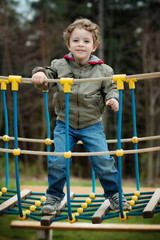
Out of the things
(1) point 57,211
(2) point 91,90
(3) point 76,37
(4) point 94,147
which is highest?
(3) point 76,37

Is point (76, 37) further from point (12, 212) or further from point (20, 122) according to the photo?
point (20, 122)

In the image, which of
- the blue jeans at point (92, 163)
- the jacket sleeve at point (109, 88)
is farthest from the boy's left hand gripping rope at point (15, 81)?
the jacket sleeve at point (109, 88)

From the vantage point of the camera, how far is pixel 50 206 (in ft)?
5.87

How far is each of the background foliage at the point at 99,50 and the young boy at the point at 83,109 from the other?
4.34 metres

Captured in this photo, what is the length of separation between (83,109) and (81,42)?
1.19 ft

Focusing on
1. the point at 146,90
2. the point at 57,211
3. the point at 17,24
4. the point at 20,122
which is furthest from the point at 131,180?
the point at 57,211

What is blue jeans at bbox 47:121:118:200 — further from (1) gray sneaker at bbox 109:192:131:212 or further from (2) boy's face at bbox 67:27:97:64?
(2) boy's face at bbox 67:27:97:64

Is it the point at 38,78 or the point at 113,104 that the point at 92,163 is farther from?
the point at 38,78

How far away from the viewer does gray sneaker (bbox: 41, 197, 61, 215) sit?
1.77 metres

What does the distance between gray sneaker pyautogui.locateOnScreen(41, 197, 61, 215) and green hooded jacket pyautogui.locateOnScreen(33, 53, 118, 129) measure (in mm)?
414

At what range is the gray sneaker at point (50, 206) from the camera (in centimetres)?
177

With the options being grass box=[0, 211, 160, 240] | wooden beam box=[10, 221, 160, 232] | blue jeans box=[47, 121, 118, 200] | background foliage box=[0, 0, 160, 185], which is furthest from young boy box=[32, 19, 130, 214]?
background foliage box=[0, 0, 160, 185]

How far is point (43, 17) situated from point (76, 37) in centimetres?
500

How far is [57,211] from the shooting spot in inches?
73.4
